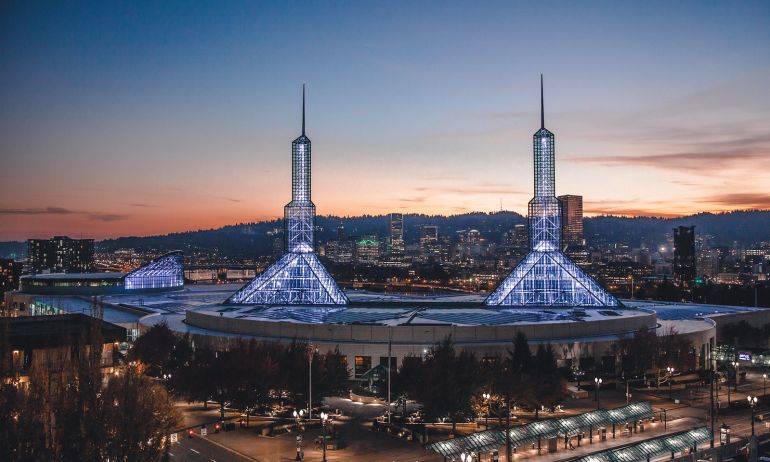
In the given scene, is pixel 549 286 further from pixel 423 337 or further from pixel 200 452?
pixel 200 452

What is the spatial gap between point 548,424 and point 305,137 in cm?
4622

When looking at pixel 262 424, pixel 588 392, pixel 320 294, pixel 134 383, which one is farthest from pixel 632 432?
pixel 320 294

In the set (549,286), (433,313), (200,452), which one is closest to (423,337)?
(433,313)

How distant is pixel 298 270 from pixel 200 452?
38.4m

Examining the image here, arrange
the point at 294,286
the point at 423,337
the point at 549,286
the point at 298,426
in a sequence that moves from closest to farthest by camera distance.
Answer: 1. the point at 298,426
2. the point at 423,337
3. the point at 549,286
4. the point at 294,286

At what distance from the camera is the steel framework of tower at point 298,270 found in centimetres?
7150

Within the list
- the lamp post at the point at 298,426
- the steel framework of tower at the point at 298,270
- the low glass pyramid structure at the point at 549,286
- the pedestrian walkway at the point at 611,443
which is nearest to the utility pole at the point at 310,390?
the lamp post at the point at 298,426

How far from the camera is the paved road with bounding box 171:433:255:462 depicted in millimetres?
33906

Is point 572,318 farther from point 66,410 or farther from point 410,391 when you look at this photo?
Answer: point 66,410

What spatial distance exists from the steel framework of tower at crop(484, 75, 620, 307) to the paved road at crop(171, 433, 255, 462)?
37151 millimetres

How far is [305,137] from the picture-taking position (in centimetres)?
7650

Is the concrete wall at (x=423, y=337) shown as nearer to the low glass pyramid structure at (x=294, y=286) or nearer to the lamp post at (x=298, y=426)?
the lamp post at (x=298, y=426)

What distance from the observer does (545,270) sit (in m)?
69.6

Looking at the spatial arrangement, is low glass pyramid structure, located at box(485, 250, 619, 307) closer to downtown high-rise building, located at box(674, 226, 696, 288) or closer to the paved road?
the paved road
